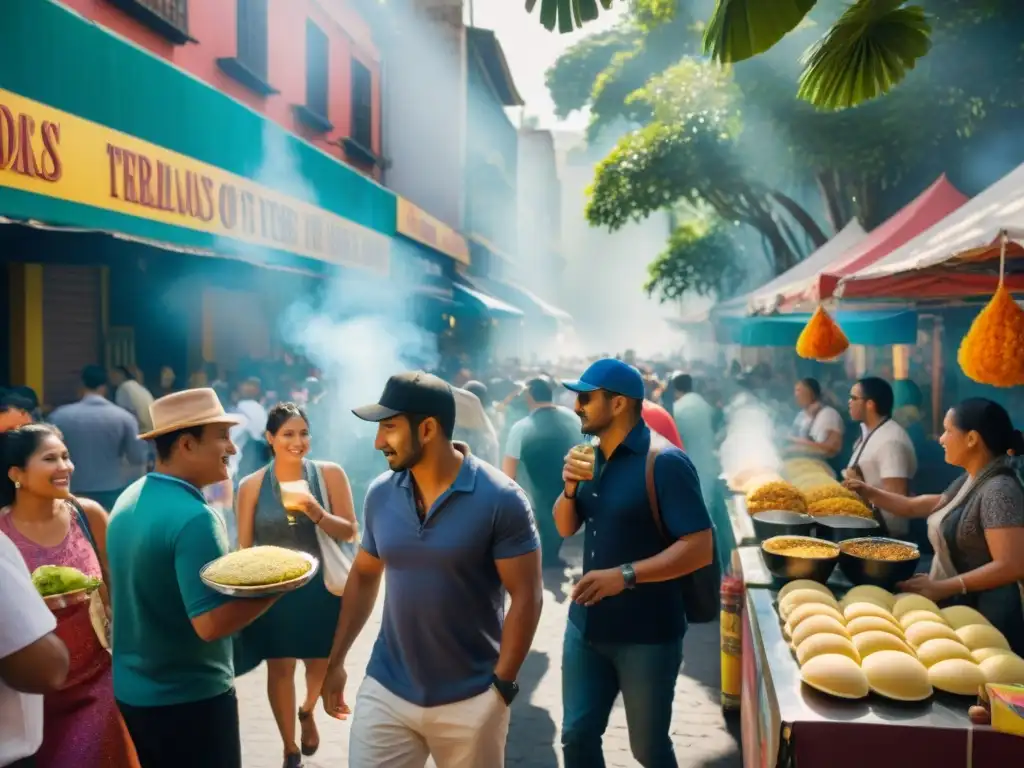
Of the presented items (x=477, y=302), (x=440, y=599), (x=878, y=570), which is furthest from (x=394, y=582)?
(x=477, y=302)

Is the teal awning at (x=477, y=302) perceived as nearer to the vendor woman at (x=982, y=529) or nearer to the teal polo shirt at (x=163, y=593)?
the vendor woman at (x=982, y=529)

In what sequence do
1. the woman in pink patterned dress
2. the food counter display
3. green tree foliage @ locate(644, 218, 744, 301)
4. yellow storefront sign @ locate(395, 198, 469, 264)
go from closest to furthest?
1. the food counter display
2. the woman in pink patterned dress
3. yellow storefront sign @ locate(395, 198, 469, 264)
4. green tree foliage @ locate(644, 218, 744, 301)

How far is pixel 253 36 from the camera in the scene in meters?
13.3

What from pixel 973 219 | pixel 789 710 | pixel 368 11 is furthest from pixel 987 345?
pixel 368 11

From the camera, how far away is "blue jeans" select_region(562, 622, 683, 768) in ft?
12.3

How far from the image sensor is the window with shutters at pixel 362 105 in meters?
19.4

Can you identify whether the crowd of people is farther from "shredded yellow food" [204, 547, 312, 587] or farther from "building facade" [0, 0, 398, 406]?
"building facade" [0, 0, 398, 406]

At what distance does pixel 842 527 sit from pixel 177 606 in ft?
10.6

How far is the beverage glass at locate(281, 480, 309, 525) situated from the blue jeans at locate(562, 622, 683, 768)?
1.56m

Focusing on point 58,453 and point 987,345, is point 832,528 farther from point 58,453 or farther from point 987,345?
point 58,453

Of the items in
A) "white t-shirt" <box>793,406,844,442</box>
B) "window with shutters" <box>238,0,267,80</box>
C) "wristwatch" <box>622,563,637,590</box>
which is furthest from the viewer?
"window with shutters" <box>238,0,267,80</box>

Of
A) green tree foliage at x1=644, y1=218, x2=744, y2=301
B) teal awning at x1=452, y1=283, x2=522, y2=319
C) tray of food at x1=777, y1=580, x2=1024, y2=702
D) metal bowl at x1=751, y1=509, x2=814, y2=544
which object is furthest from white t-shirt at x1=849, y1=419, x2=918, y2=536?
green tree foliage at x1=644, y1=218, x2=744, y2=301

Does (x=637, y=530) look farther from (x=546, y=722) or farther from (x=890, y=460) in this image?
(x=890, y=460)

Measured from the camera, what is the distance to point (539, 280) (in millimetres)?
65625
